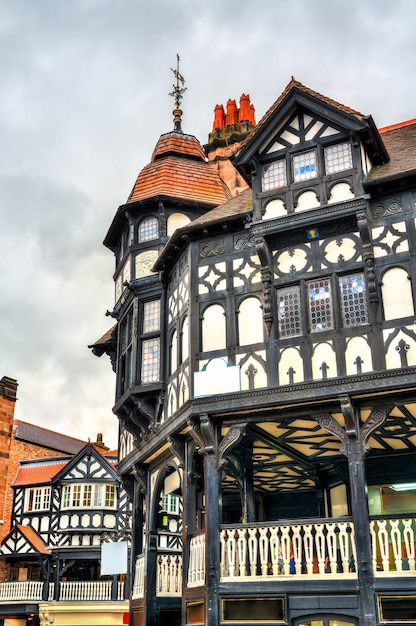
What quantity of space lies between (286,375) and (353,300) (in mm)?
2140

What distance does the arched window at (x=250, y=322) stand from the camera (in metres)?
16.4

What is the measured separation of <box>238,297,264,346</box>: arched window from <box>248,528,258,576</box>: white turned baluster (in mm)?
4095

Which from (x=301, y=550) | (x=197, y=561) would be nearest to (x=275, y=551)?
(x=301, y=550)

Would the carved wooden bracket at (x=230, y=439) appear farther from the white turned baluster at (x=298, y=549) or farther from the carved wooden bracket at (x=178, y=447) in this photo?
the white turned baluster at (x=298, y=549)

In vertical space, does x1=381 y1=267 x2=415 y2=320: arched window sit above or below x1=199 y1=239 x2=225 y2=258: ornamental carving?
below

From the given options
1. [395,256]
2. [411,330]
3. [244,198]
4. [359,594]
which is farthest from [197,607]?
[244,198]

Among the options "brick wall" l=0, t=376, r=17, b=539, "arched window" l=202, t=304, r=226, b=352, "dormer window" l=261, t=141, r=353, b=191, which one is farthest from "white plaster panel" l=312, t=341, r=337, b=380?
"brick wall" l=0, t=376, r=17, b=539

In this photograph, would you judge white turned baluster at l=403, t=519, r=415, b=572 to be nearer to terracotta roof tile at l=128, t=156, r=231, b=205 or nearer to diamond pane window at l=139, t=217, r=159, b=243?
diamond pane window at l=139, t=217, r=159, b=243

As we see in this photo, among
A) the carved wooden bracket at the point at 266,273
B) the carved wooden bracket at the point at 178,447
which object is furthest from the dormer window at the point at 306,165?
the carved wooden bracket at the point at 178,447

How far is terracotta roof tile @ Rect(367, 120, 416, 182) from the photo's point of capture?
1616 centimetres

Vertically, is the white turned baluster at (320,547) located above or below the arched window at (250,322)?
below

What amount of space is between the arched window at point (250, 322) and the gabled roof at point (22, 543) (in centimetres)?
2836

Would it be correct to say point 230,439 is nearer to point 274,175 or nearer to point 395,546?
point 395,546

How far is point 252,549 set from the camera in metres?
14.6
